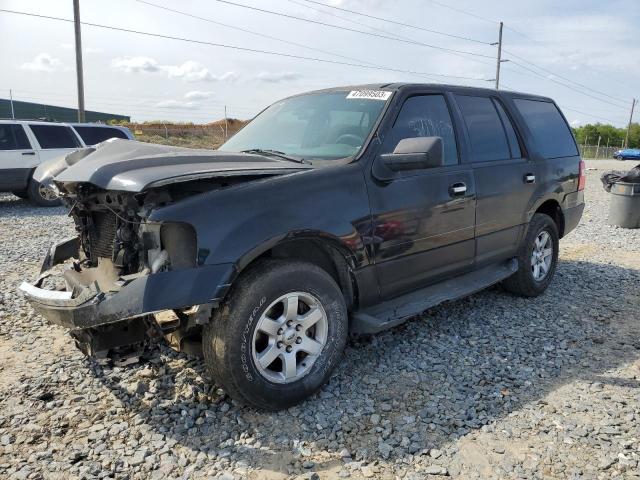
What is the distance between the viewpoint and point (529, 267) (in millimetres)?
5055

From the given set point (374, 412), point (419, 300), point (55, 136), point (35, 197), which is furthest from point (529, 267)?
point (55, 136)

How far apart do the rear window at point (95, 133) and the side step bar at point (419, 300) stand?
1113 centimetres

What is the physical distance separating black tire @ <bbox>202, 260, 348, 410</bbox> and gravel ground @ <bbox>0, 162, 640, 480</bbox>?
0.16m

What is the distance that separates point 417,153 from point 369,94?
857 mm

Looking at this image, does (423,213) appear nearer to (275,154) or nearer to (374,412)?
(275,154)

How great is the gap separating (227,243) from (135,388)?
4.26 feet

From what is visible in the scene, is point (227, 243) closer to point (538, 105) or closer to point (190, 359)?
Result: point (190, 359)

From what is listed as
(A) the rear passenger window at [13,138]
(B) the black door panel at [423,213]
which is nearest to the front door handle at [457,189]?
(B) the black door panel at [423,213]

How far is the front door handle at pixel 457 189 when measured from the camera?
3941 mm

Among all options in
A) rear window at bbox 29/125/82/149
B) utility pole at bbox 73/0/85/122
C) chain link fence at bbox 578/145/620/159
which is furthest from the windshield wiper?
chain link fence at bbox 578/145/620/159

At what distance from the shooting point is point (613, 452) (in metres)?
2.73

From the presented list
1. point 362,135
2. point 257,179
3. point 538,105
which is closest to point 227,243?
point 257,179

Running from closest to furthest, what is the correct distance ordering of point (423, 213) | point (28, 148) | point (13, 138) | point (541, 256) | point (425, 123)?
point (423, 213), point (425, 123), point (541, 256), point (13, 138), point (28, 148)

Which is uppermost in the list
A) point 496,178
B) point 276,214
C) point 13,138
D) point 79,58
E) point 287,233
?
point 79,58
